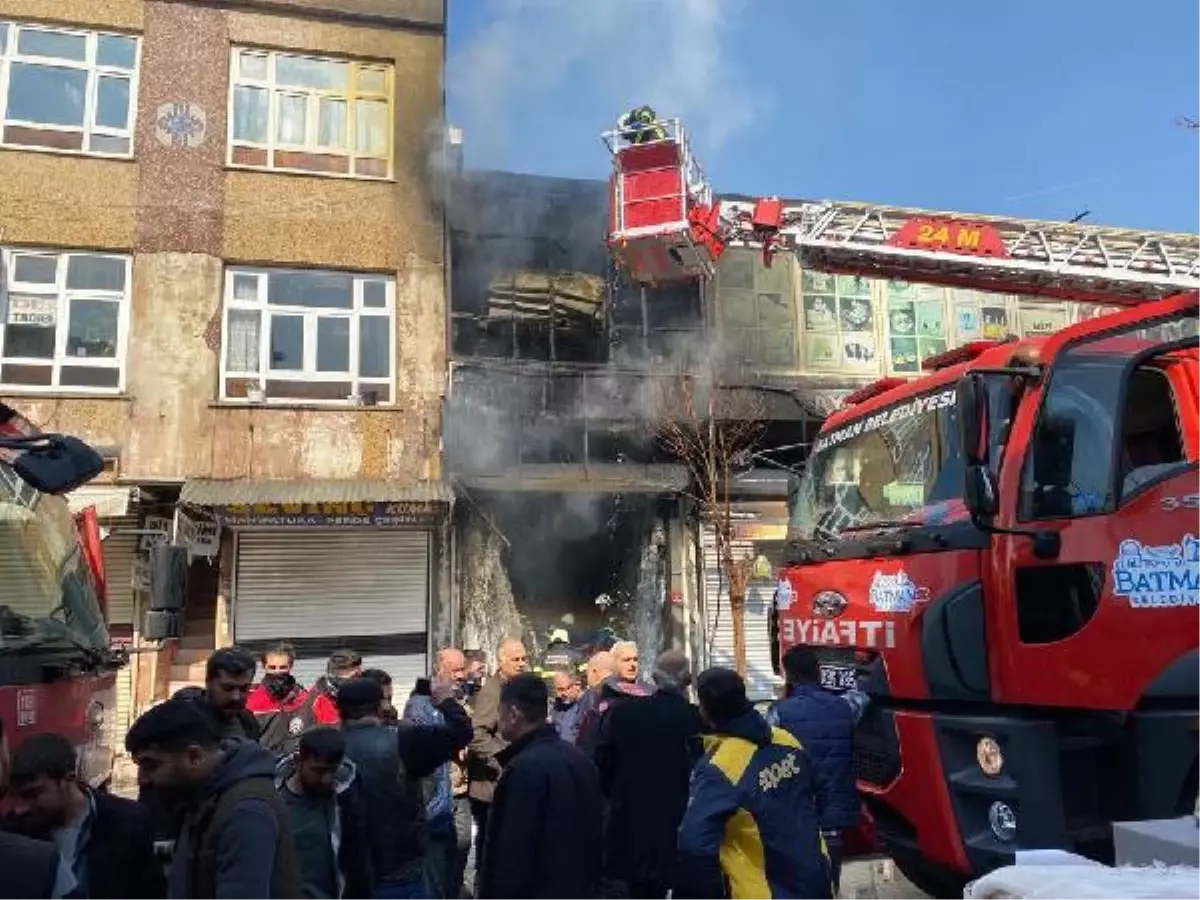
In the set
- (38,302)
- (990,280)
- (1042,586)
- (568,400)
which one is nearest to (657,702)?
(1042,586)

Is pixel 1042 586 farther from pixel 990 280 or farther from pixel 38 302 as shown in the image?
pixel 38 302

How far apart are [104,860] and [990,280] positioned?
Answer: 23.6ft

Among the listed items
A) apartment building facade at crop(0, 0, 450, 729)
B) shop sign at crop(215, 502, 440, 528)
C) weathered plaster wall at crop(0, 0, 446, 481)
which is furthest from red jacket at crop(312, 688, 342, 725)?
weathered plaster wall at crop(0, 0, 446, 481)

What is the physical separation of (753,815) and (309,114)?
1353 cm

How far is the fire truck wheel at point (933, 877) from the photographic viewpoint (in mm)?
4543

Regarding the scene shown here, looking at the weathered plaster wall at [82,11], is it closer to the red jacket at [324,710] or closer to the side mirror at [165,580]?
the side mirror at [165,580]

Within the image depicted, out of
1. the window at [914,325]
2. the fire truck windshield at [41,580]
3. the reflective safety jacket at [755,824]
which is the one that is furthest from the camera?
the window at [914,325]

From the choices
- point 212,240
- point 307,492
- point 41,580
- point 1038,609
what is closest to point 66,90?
point 212,240

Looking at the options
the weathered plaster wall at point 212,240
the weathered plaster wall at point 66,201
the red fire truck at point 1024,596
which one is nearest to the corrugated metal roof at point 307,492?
the weathered plaster wall at point 212,240

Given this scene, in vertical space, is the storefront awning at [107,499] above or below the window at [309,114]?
below

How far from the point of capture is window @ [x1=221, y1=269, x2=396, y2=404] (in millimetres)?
13578

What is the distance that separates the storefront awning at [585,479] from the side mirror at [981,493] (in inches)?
372

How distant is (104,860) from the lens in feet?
8.97

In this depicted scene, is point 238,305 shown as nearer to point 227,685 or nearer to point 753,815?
point 227,685
